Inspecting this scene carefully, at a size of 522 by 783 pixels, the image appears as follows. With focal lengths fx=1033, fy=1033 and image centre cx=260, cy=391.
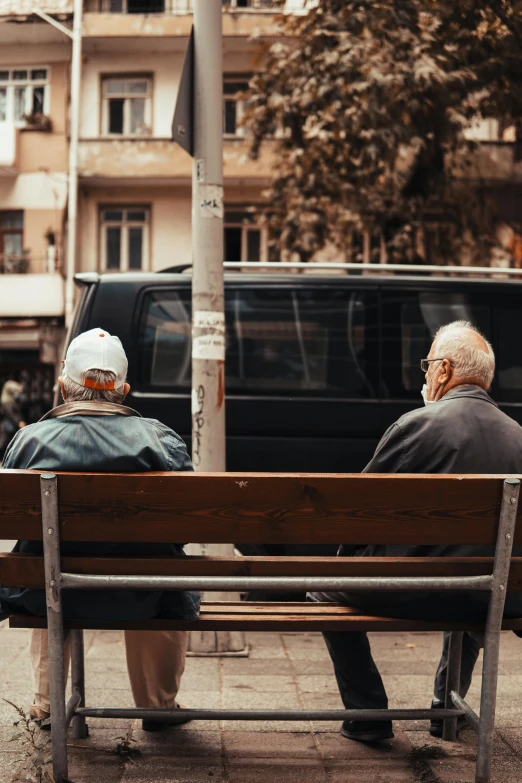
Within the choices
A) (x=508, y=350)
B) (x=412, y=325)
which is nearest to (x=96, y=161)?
(x=412, y=325)

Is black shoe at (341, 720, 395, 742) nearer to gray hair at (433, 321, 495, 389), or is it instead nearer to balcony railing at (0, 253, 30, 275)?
gray hair at (433, 321, 495, 389)

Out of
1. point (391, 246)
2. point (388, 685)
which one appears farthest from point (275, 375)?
point (391, 246)

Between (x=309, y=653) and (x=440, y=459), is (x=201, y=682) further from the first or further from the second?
(x=440, y=459)

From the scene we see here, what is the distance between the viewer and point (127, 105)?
77.9 feet

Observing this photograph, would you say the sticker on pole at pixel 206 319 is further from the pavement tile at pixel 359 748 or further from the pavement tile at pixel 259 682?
the pavement tile at pixel 359 748

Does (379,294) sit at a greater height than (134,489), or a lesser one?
greater

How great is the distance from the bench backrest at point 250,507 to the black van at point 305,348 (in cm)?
318

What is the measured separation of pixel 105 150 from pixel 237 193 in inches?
123

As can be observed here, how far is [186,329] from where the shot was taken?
648 centimetres

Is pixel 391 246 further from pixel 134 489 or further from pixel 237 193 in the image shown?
pixel 134 489

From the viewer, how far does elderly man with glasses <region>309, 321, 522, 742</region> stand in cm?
338

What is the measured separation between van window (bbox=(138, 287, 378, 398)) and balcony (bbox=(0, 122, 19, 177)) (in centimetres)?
1836

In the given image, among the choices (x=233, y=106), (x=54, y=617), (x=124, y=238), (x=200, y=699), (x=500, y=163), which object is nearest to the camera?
(x=54, y=617)

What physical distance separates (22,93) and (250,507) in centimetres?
2314
